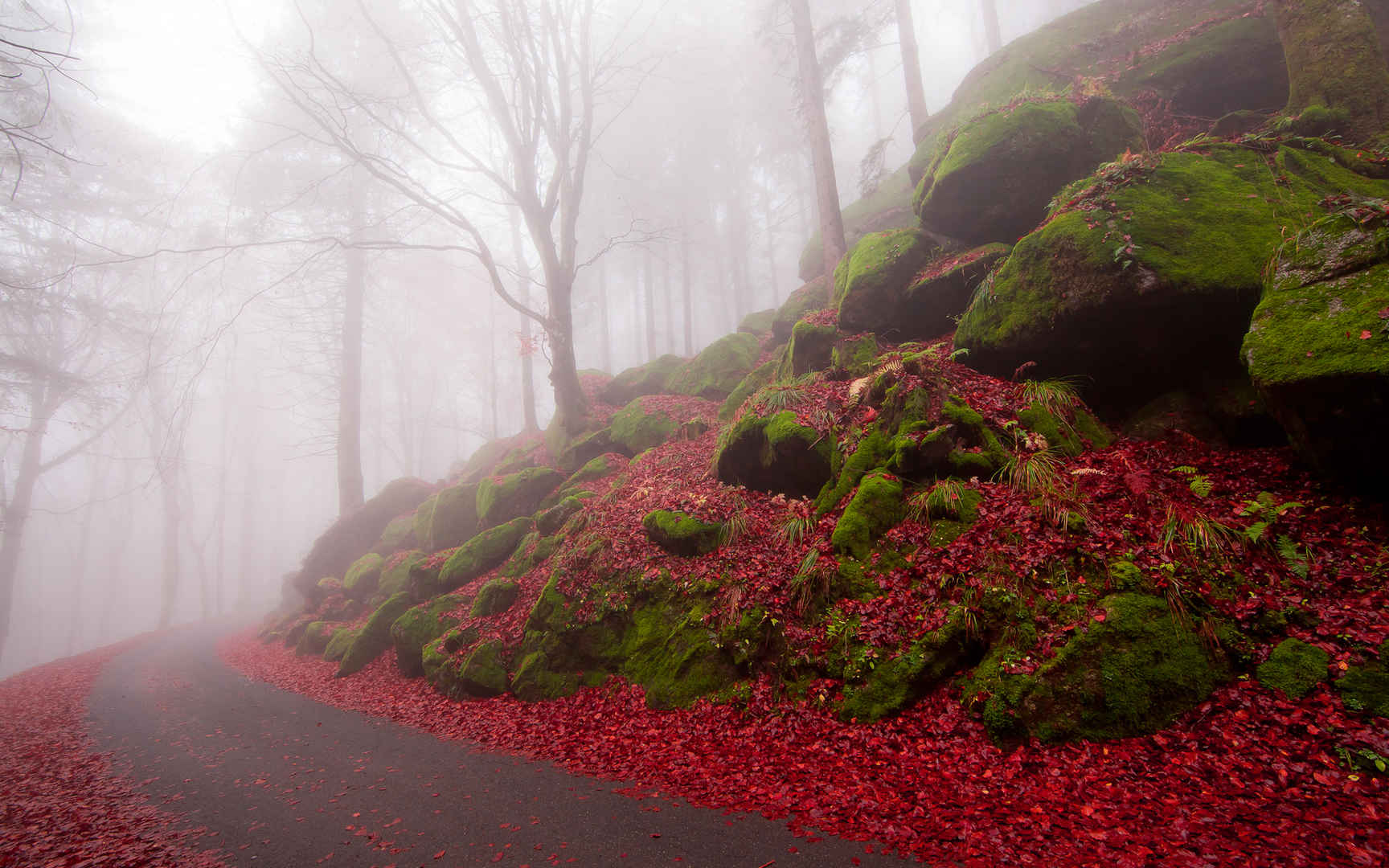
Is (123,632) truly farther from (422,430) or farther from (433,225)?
(433,225)

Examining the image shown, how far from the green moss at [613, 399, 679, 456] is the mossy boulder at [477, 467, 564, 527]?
1.79 metres

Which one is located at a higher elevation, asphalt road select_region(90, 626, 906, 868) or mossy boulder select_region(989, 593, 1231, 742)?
mossy boulder select_region(989, 593, 1231, 742)

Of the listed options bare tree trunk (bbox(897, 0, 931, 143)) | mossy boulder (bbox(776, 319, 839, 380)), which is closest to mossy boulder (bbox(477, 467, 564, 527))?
mossy boulder (bbox(776, 319, 839, 380))

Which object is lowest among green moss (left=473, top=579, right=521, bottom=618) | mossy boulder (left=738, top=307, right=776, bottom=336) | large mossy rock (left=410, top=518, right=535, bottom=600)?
green moss (left=473, top=579, right=521, bottom=618)

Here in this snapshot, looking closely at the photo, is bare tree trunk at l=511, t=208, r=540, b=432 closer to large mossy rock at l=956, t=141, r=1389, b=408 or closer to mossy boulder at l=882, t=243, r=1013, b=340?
mossy boulder at l=882, t=243, r=1013, b=340

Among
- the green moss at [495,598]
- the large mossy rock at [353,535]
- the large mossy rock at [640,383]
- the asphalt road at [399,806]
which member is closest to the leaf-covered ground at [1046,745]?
the asphalt road at [399,806]

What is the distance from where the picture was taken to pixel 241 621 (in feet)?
80.0

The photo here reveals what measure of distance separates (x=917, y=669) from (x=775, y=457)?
3.63 m

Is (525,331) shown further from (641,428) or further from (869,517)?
(869,517)

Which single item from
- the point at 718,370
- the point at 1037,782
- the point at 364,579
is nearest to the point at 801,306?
the point at 718,370

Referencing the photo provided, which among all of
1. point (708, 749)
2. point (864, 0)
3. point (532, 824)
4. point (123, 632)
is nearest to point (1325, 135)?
point (708, 749)

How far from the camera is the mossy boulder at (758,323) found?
1738cm

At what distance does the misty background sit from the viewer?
14328 mm

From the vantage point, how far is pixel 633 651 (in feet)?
21.6
